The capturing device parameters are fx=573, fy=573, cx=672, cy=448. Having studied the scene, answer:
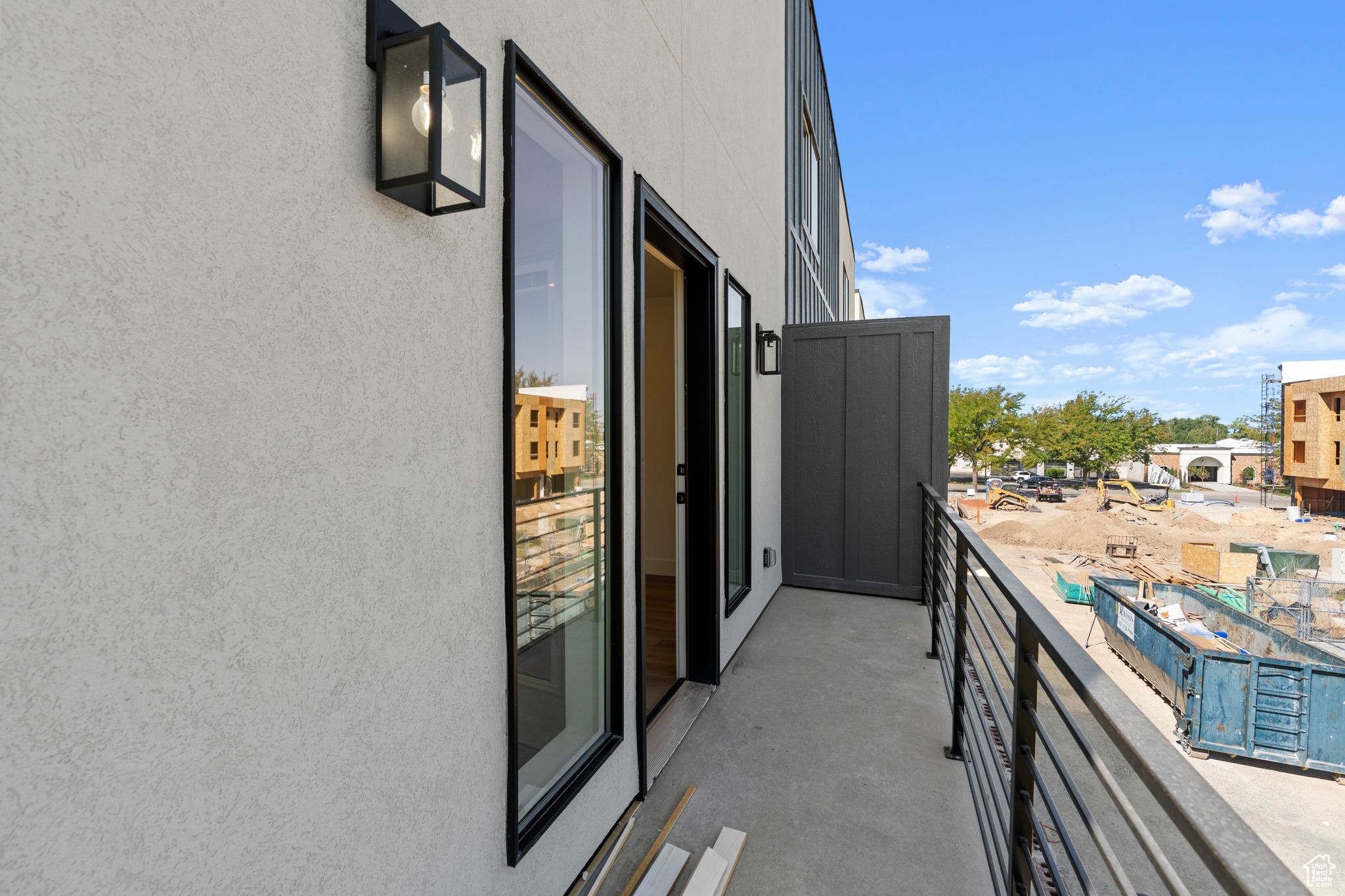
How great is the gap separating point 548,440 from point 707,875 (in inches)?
52.8

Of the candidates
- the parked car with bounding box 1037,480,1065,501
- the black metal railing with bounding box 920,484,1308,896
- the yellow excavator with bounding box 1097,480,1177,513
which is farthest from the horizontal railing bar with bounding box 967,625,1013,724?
the parked car with bounding box 1037,480,1065,501

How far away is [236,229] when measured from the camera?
0.73 m

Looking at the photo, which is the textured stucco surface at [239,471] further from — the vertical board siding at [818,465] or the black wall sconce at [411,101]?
the vertical board siding at [818,465]

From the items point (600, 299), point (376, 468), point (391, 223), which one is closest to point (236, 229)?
point (391, 223)

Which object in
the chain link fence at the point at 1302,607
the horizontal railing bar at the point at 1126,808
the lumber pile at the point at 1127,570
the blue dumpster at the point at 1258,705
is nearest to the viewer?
the horizontal railing bar at the point at 1126,808

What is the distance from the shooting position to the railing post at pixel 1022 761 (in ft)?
4.31

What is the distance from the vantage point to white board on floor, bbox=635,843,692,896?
5.31ft

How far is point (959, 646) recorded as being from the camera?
7.39ft

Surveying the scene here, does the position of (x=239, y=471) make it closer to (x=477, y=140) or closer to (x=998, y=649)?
(x=477, y=140)

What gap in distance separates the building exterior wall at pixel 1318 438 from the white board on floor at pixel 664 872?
102 feet

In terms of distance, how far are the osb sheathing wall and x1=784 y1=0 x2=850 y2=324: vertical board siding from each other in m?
25.2

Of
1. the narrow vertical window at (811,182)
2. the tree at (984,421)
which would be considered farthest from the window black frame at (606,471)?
the tree at (984,421)

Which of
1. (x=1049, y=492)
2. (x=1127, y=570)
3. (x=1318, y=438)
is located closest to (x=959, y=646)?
(x=1127, y=570)

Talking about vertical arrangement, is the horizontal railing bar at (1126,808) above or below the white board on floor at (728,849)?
above
